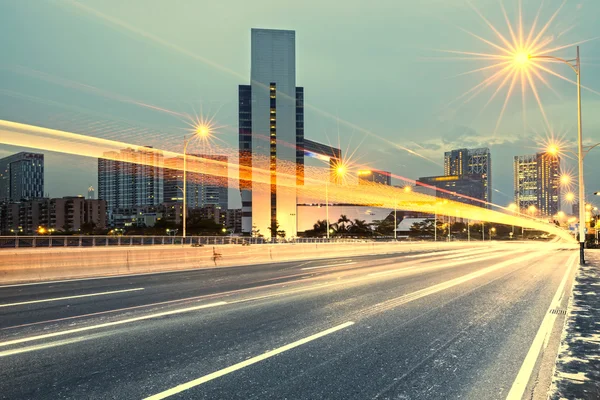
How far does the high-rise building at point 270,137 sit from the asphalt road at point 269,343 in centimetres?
10182

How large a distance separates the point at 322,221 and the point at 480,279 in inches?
3915

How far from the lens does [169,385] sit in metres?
4.46

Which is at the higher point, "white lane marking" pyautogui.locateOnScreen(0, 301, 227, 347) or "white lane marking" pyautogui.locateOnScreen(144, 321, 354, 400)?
"white lane marking" pyautogui.locateOnScreen(144, 321, 354, 400)

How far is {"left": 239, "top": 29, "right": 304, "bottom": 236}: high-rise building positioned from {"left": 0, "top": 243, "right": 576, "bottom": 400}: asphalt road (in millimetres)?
101824

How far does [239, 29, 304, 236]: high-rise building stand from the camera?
11425cm

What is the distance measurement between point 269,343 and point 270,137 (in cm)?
11713

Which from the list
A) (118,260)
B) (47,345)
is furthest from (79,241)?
(47,345)

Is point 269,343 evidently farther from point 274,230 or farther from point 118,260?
point 274,230

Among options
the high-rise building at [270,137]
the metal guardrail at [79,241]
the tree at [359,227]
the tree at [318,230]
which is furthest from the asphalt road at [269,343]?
the tree at [359,227]

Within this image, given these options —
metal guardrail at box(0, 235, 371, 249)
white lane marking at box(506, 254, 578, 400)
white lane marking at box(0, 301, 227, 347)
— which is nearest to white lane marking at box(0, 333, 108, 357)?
white lane marking at box(0, 301, 227, 347)

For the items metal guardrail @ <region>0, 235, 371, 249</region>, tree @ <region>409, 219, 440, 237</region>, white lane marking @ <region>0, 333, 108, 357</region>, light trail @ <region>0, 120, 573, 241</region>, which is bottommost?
tree @ <region>409, 219, 440, 237</region>

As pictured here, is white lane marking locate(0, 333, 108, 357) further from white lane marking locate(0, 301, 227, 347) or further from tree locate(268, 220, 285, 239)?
tree locate(268, 220, 285, 239)

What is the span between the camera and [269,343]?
20.3 ft

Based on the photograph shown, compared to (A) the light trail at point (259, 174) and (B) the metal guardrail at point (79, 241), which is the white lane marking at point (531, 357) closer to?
(B) the metal guardrail at point (79, 241)
